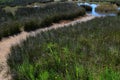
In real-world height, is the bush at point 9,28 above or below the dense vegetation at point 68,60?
below

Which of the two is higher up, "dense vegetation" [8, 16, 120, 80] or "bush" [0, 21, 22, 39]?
"dense vegetation" [8, 16, 120, 80]

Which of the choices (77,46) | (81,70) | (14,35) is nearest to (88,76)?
(81,70)

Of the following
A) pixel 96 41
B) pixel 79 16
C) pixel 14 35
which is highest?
pixel 96 41

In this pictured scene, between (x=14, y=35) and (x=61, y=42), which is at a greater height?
(x=61, y=42)

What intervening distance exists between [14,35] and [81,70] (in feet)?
27.2

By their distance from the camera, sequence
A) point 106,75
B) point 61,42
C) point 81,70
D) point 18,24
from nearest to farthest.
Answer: point 106,75, point 81,70, point 61,42, point 18,24

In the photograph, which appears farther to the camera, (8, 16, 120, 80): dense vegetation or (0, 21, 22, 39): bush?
(0, 21, 22, 39): bush

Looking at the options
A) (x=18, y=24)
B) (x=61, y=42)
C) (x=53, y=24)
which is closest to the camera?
(x=61, y=42)

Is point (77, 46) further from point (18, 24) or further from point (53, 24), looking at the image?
point (53, 24)

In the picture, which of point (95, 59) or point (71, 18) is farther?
point (71, 18)

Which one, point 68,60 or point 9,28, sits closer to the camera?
point 68,60

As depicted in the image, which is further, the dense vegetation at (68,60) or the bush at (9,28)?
the bush at (9,28)

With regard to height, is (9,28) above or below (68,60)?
below

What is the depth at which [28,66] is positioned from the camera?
6242mm
